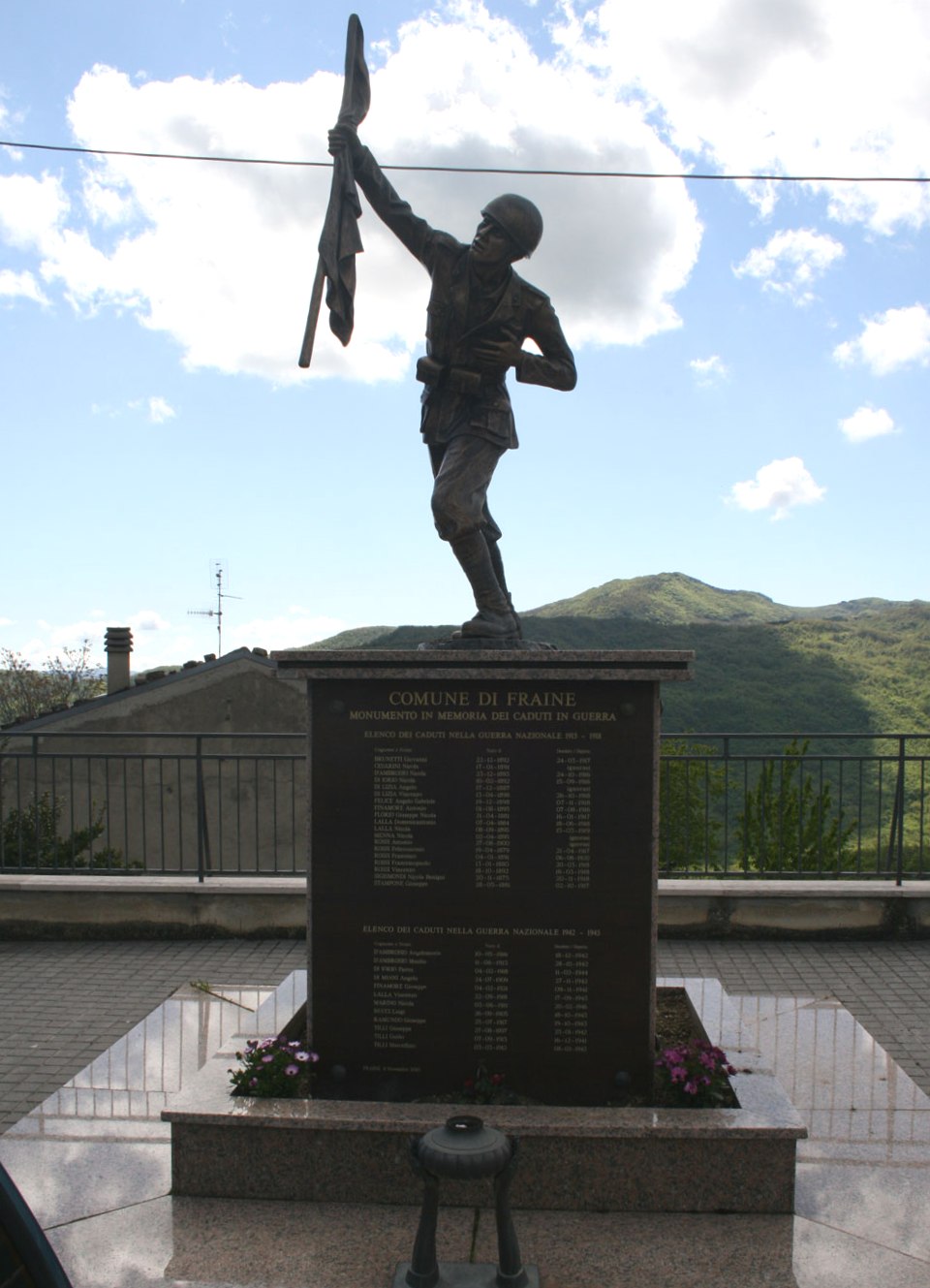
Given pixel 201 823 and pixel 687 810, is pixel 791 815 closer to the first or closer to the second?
pixel 687 810

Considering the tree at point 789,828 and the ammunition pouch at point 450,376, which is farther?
the tree at point 789,828

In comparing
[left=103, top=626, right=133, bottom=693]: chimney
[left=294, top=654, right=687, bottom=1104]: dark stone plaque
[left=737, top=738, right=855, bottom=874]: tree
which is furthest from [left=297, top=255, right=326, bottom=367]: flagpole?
[left=103, top=626, right=133, bottom=693]: chimney

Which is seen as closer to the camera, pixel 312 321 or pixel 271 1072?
pixel 271 1072

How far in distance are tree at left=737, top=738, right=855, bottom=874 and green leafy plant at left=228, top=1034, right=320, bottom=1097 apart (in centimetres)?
607

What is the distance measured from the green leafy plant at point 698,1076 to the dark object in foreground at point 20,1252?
3.14 metres

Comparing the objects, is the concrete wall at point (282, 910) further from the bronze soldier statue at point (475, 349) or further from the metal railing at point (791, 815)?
the bronze soldier statue at point (475, 349)

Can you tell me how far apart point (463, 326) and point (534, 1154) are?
3887 mm

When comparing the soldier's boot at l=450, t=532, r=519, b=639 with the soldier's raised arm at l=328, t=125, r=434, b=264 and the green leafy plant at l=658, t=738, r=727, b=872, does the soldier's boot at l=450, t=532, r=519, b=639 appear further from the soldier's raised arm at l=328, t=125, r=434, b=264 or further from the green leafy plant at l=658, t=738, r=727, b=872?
the green leafy plant at l=658, t=738, r=727, b=872

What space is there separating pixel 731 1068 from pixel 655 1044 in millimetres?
486

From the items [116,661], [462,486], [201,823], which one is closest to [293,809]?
[201,823]

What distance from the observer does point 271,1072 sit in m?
4.52

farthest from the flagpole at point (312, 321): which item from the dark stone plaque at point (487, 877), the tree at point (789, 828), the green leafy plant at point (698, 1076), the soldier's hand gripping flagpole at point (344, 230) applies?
the tree at point (789, 828)

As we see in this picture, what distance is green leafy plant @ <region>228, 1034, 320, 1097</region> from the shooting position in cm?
450

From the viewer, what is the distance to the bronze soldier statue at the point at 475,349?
5113mm
